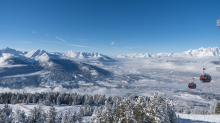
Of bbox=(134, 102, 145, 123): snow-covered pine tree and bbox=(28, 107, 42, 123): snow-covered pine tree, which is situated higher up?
bbox=(134, 102, 145, 123): snow-covered pine tree

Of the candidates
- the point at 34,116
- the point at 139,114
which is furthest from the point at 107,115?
the point at 34,116

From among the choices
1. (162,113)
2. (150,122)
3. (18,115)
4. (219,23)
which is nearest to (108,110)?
(150,122)

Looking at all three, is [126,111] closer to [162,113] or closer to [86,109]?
[162,113]

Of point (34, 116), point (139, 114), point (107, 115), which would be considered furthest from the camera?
point (34, 116)

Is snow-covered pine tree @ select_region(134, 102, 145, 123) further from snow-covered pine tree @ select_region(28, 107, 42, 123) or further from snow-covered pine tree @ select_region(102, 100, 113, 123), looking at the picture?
snow-covered pine tree @ select_region(28, 107, 42, 123)

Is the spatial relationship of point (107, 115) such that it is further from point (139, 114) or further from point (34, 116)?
point (34, 116)

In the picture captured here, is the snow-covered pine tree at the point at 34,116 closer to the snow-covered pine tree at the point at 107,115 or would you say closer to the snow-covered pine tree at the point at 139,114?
the snow-covered pine tree at the point at 107,115

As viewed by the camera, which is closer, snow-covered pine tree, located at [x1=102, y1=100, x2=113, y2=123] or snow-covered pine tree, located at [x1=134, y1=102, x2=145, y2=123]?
snow-covered pine tree, located at [x1=134, y1=102, x2=145, y2=123]

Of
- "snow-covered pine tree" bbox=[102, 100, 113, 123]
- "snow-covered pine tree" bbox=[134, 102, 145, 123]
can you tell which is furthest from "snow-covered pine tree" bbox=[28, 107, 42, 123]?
"snow-covered pine tree" bbox=[134, 102, 145, 123]

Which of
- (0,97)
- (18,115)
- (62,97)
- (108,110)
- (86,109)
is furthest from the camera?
(62,97)

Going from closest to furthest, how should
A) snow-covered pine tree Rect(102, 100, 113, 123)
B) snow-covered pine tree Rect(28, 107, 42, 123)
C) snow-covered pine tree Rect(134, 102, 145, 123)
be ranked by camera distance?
snow-covered pine tree Rect(134, 102, 145, 123)
snow-covered pine tree Rect(102, 100, 113, 123)
snow-covered pine tree Rect(28, 107, 42, 123)

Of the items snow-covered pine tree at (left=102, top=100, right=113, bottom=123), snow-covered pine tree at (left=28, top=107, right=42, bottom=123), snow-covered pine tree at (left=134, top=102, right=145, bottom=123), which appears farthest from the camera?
snow-covered pine tree at (left=28, top=107, right=42, bottom=123)
